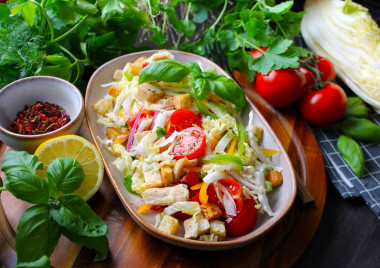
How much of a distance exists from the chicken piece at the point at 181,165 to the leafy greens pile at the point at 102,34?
1143 mm

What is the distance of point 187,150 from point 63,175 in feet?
2.73

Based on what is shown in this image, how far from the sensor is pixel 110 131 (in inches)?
110

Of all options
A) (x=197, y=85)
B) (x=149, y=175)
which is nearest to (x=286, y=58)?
(x=197, y=85)

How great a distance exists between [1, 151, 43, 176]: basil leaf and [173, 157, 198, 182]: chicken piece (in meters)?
0.83

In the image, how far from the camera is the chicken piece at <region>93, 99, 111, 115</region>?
2.91 meters

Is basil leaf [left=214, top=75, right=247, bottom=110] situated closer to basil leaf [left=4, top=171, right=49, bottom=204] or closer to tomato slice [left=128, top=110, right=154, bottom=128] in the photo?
tomato slice [left=128, top=110, right=154, bottom=128]

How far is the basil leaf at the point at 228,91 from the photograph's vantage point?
2.76 metres

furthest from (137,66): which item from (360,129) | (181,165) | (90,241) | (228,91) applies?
(360,129)

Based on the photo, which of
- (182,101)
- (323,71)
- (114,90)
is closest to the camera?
(182,101)

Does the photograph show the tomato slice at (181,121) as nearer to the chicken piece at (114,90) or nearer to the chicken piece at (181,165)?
the chicken piece at (181,165)

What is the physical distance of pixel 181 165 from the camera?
241 cm

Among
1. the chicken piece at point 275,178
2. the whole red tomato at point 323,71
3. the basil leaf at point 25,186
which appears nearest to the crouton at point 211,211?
the chicken piece at point 275,178

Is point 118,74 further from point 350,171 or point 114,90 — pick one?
point 350,171

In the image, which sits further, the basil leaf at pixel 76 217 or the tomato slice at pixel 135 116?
the tomato slice at pixel 135 116
